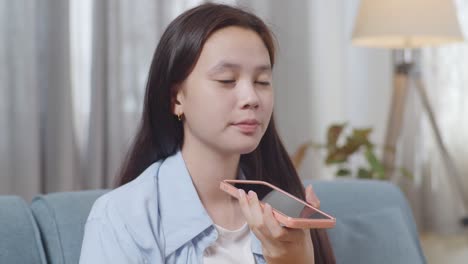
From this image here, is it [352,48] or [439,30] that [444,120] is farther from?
[439,30]

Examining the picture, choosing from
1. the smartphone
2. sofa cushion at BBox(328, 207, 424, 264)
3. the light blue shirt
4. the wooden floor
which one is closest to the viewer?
the smartphone

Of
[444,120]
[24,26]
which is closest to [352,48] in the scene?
[444,120]

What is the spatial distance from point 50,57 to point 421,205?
7.74 ft

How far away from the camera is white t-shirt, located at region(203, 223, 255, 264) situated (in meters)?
1.19

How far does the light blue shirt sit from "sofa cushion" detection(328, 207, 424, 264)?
344 millimetres

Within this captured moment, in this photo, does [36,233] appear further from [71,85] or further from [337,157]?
[337,157]

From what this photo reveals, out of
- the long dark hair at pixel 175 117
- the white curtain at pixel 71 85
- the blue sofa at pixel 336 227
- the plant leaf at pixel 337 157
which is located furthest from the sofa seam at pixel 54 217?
the plant leaf at pixel 337 157

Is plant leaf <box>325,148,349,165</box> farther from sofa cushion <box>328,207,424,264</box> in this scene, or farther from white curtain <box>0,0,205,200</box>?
sofa cushion <box>328,207,424,264</box>

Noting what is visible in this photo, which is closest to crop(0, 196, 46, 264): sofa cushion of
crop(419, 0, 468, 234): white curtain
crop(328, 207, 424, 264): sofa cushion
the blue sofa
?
the blue sofa

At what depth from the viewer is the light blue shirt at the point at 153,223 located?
3.62 ft

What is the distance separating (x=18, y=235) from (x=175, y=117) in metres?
0.34

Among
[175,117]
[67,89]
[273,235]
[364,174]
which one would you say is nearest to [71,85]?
[67,89]

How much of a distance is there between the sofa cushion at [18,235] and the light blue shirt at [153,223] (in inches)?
6.7

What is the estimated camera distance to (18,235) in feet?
4.14
